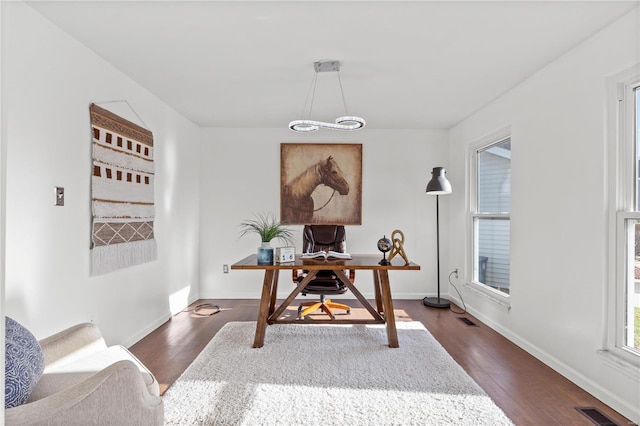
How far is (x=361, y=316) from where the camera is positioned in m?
3.81

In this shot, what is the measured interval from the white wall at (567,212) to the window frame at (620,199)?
4 cm

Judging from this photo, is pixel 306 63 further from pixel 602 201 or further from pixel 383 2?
pixel 602 201

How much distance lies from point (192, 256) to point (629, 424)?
427 centimetres

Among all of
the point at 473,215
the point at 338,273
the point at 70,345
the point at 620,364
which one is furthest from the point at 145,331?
the point at 473,215

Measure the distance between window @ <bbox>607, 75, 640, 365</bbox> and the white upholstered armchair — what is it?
2599mm

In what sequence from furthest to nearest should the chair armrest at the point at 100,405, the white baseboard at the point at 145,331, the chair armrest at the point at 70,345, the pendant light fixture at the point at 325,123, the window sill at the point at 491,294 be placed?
the window sill at the point at 491,294 → the white baseboard at the point at 145,331 → the pendant light fixture at the point at 325,123 → the chair armrest at the point at 70,345 → the chair armrest at the point at 100,405

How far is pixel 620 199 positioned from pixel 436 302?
2.51 metres

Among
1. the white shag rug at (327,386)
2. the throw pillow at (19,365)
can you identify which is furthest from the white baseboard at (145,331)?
the throw pillow at (19,365)

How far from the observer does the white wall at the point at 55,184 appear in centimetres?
191

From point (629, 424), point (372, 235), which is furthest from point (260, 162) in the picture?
point (629, 424)

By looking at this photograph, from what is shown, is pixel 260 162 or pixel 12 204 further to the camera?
pixel 260 162

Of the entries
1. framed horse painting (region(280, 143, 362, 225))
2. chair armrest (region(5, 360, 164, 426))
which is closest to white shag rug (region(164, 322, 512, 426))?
chair armrest (region(5, 360, 164, 426))

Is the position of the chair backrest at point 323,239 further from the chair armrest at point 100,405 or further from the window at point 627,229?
the chair armrest at point 100,405

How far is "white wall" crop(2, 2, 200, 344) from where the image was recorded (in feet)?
6.27
